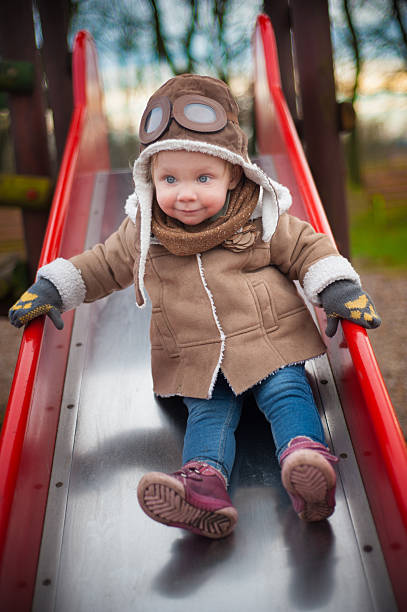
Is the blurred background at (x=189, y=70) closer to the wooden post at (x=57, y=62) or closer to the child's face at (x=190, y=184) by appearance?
the wooden post at (x=57, y=62)

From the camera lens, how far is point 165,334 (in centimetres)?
175

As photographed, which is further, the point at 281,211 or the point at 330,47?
the point at 330,47

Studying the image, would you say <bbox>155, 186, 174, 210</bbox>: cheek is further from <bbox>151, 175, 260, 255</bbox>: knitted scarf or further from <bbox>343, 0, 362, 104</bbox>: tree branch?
<bbox>343, 0, 362, 104</bbox>: tree branch

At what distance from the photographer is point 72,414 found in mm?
1861

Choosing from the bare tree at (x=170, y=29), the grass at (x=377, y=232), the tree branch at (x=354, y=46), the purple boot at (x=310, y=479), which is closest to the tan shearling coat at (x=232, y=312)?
the purple boot at (x=310, y=479)

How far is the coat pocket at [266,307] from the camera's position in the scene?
170 centimetres

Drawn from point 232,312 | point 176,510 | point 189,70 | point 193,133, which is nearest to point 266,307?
point 232,312

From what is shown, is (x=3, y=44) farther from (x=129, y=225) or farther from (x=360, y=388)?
(x=360, y=388)

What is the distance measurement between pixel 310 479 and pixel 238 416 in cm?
37

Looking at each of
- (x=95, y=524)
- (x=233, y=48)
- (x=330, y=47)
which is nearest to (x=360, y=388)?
(x=95, y=524)

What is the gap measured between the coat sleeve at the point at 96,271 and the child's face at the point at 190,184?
23 cm

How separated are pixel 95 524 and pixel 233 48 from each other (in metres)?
7.67

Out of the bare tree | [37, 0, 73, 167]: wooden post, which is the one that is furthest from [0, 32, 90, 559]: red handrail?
the bare tree

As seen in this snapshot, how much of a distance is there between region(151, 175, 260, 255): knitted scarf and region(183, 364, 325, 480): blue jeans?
34 centimetres
